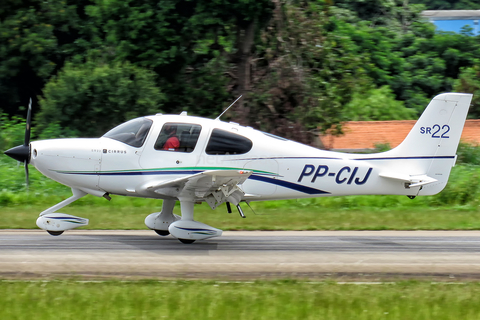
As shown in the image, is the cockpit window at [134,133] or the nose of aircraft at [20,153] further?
the cockpit window at [134,133]

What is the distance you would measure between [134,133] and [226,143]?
1.51 meters

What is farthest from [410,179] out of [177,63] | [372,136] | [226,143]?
[177,63]

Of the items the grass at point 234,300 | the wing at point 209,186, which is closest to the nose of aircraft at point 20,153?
the wing at point 209,186

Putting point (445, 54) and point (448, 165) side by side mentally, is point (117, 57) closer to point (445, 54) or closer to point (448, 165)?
point (448, 165)

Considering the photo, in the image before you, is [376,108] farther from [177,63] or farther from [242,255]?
[242,255]

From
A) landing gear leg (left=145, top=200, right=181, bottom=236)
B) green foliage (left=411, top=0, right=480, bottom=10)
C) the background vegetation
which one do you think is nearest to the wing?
landing gear leg (left=145, top=200, right=181, bottom=236)

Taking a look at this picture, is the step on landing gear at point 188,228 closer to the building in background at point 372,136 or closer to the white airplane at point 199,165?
the white airplane at point 199,165

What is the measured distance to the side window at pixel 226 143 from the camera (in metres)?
9.74

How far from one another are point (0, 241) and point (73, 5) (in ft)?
52.2

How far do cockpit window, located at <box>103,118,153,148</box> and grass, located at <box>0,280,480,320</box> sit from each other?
311 cm

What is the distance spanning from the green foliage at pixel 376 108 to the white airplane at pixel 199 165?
15611mm

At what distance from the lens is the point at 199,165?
31.9ft

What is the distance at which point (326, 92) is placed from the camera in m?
19.6

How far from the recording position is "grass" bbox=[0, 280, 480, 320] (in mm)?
6098
